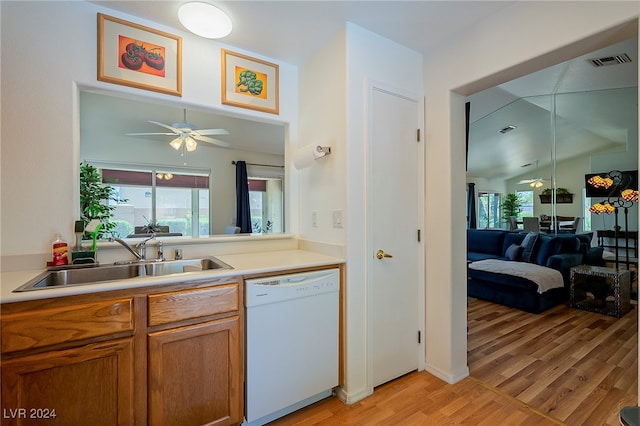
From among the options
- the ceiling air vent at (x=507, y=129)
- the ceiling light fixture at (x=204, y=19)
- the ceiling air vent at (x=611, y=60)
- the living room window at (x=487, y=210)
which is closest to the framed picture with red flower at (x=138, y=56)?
the ceiling light fixture at (x=204, y=19)

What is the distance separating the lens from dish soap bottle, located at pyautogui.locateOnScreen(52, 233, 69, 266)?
155cm

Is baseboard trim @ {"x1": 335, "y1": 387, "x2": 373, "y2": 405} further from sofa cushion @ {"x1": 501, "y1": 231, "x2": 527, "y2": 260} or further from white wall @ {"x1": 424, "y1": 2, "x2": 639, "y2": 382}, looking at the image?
sofa cushion @ {"x1": 501, "y1": 231, "x2": 527, "y2": 260}

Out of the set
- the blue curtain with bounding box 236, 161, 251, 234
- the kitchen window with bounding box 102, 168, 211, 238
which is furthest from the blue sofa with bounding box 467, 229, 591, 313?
the kitchen window with bounding box 102, 168, 211, 238

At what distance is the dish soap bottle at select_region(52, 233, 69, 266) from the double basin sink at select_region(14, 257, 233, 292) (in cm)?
7

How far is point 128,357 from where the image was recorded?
4.17ft

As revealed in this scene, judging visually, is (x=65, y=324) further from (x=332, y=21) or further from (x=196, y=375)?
(x=332, y=21)

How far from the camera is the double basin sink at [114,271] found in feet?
4.75

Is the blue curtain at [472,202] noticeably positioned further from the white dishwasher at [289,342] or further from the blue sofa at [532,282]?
the white dishwasher at [289,342]

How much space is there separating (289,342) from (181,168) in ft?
14.6

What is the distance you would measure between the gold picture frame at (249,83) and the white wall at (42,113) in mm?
705

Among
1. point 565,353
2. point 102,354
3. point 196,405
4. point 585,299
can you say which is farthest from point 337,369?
point 585,299

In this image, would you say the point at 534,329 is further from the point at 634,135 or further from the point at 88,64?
→ the point at 88,64

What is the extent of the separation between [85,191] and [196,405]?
1991mm

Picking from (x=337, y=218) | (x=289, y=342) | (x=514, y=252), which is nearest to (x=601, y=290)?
(x=514, y=252)
